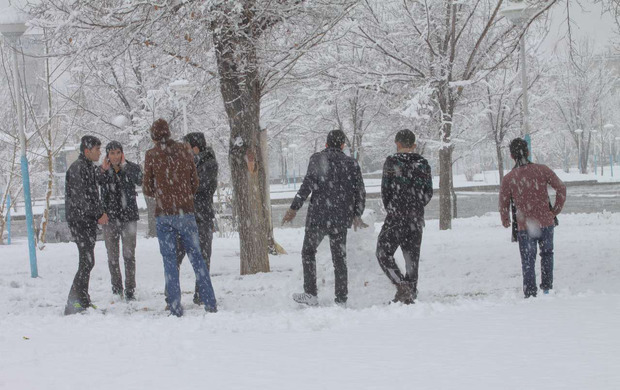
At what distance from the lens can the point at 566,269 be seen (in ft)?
30.0

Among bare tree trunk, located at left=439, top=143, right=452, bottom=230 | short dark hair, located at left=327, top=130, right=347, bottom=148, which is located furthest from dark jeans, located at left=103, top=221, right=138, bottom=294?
bare tree trunk, located at left=439, top=143, right=452, bottom=230

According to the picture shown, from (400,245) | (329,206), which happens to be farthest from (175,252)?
(400,245)

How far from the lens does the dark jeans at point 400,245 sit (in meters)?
6.46

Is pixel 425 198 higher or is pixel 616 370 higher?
pixel 425 198

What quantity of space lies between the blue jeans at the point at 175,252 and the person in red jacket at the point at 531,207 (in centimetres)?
303

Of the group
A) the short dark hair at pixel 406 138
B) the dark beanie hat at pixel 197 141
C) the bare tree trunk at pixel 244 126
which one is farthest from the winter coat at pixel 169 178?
the bare tree trunk at pixel 244 126

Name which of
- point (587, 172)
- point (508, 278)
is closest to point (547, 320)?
point (508, 278)

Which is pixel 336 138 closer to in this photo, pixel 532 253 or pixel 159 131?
pixel 159 131

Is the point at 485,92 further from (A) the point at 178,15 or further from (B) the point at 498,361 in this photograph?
(B) the point at 498,361

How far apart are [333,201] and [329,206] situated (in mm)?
64

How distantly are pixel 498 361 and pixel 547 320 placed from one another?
1203 mm

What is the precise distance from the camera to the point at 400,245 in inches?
258

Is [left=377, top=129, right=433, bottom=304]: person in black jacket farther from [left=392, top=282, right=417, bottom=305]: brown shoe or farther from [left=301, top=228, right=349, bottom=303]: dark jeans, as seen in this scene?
[left=301, top=228, right=349, bottom=303]: dark jeans

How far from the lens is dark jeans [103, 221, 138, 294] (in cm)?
756
